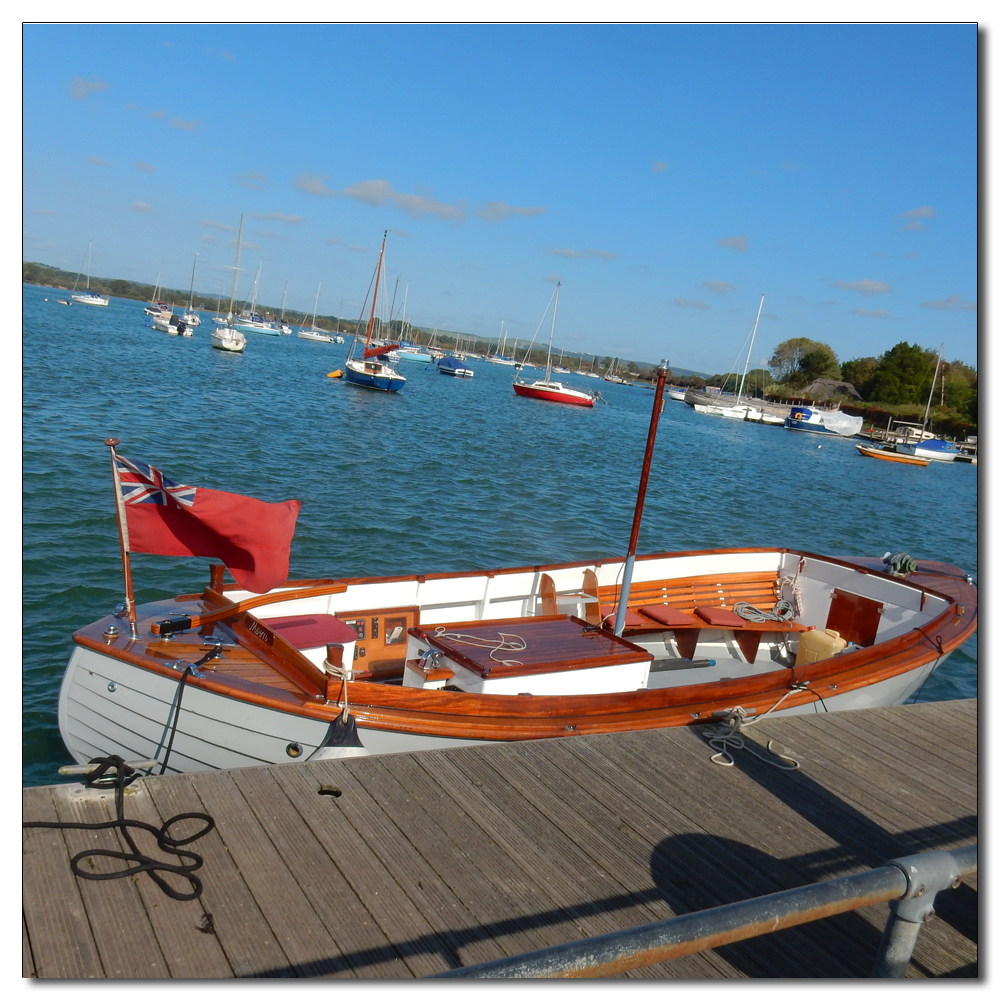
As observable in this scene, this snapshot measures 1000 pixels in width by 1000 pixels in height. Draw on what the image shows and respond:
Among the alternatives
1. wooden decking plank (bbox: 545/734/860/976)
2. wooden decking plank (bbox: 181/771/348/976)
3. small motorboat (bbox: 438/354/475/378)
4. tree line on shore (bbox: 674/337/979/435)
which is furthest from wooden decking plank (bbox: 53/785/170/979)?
small motorboat (bbox: 438/354/475/378)

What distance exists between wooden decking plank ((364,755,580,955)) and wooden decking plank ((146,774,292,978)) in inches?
32.0

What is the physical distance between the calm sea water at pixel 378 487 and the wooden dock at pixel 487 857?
232 centimetres

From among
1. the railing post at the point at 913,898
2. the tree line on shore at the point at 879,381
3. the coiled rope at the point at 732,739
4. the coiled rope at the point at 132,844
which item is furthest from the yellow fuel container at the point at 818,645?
the tree line on shore at the point at 879,381

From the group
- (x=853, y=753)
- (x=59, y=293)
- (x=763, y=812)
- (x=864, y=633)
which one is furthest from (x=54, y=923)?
(x=59, y=293)

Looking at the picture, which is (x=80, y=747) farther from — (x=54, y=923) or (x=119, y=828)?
(x=54, y=923)

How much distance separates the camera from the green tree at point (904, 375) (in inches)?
2955

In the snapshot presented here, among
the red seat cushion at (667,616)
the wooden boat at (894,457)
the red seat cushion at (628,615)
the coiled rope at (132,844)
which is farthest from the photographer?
the wooden boat at (894,457)

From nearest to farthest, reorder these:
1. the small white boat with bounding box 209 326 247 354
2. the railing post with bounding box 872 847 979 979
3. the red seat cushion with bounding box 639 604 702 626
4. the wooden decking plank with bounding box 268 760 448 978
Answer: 1. the railing post with bounding box 872 847 979 979
2. the wooden decking plank with bounding box 268 760 448 978
3. the red seat cushion with bounding box 639 604 702 626
4. the small white boat with bounding box 209 326 247 354

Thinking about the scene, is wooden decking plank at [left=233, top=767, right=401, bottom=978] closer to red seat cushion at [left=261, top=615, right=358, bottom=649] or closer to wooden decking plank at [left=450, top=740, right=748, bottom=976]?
wooden decking plank at [left=450, top=740, right=748, bottom=976]

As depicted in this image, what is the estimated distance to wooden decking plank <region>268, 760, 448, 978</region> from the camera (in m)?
3.11

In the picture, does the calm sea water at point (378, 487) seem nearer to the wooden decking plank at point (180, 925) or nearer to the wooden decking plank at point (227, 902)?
the wooden decking plank at point (227, 902)
